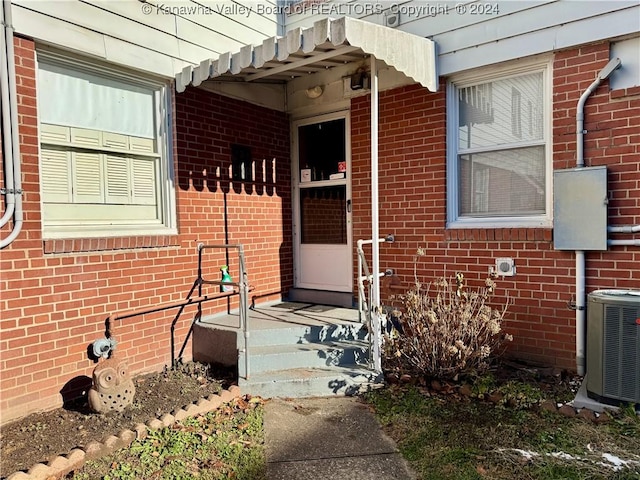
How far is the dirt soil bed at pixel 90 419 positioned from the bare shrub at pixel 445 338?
1664 millimetres

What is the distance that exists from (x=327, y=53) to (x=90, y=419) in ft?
12.1

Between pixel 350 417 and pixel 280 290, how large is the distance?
8.47 ft

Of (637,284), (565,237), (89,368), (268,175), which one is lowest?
(89,368)

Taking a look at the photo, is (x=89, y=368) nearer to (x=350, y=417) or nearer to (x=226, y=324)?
(x=226, y=324)

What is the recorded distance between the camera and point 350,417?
3.75 m

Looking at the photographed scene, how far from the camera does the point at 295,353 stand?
4395 millimetres

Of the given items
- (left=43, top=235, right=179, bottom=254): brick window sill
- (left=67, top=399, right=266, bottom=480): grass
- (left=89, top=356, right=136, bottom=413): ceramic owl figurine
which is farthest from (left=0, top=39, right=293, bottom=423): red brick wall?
(left=67, top=399, right=266, bottom=480): grass

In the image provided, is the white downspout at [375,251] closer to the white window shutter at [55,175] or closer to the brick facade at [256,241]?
the brick facade at [256,241]

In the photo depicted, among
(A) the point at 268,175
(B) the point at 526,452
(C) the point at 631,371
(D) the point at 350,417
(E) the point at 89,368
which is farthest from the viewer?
(A) the point at 268,175

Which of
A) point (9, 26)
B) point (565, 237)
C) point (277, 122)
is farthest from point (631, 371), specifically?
point (9, 26)

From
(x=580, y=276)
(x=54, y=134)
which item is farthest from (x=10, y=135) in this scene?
(x=580, y=276)

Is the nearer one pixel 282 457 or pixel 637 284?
pixel 282 457

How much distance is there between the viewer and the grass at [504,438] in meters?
2.87

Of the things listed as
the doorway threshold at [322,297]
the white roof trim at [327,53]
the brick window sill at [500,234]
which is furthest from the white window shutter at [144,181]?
the brick window sill at [500,234]
